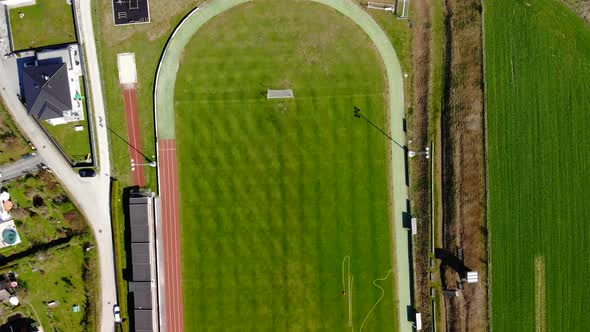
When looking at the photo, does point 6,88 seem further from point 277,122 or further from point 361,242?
point 361,242

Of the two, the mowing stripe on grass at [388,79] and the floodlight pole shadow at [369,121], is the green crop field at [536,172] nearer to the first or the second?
the mowing stripe on grass at [388,79]

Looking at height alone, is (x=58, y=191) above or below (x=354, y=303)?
above

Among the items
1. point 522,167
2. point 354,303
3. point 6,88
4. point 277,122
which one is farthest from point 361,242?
point 6,88

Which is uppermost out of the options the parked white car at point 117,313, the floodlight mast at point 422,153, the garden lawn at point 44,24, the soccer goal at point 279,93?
the garden lawn at point 44,24

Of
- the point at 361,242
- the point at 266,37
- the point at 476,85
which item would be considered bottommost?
the point at 361,242

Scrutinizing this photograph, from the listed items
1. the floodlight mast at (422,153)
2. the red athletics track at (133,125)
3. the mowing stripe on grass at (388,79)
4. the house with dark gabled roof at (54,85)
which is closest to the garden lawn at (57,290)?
the red athletics track at (133,125)

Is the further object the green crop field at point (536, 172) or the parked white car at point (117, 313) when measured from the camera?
the parked white car at point (117, 313)

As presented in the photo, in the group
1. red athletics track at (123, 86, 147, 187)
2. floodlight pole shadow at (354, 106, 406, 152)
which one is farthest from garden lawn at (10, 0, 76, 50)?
floodlight pole shadow at (354, 106, 406, 152)
